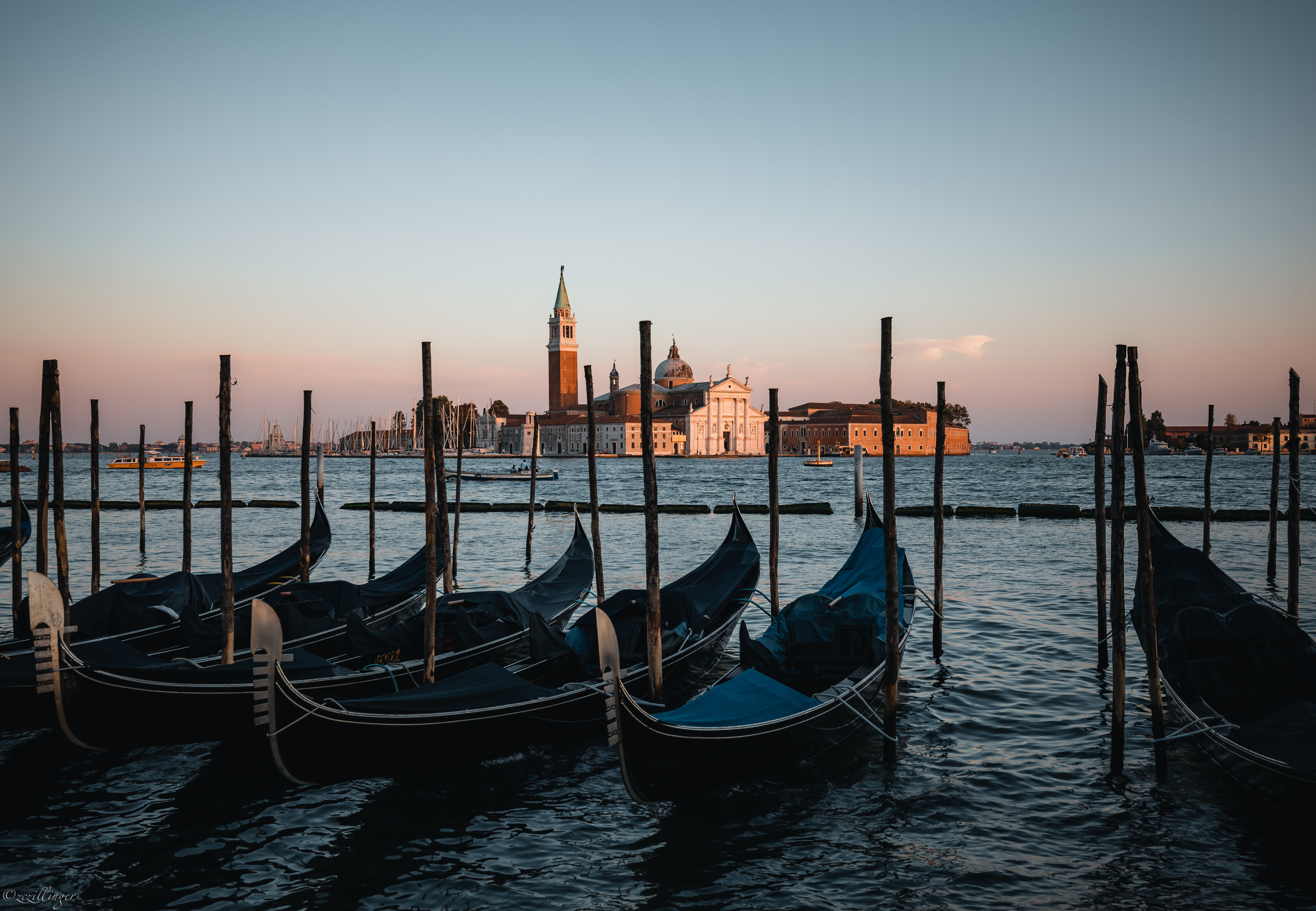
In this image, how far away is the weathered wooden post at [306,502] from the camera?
408 inches

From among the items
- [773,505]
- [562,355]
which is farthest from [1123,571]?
[562,355]

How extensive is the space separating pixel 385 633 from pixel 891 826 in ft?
13.6

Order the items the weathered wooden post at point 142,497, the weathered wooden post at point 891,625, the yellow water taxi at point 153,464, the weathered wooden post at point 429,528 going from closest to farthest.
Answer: the weathered wooden post at point 891,625, the weathered wooden post at point 429,528, the weathered wooden post at point 142,497, the yellow water taxi at point 153,464

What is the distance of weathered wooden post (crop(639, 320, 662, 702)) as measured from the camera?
19.1ft

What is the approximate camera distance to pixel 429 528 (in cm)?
742

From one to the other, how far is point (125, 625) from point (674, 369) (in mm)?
93085

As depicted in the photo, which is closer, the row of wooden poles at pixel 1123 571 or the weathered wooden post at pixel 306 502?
the row of wooden poles at pixel 1123 571

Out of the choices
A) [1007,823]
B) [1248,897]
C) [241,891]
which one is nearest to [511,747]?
[241,891]

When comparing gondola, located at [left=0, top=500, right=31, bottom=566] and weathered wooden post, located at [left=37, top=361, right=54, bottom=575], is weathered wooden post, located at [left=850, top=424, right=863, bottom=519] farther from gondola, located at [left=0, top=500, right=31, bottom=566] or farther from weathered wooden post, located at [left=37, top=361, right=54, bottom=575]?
weathered wooden post, located at [left=37, top=361, right=54, bottom=575]

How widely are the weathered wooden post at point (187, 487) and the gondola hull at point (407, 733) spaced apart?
5.15m

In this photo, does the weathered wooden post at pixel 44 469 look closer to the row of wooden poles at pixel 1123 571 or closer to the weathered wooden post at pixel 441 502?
the weathered wooden post at pixel 441 502

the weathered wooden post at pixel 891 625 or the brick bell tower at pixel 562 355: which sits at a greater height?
the brick bell tower at pixel 562 355

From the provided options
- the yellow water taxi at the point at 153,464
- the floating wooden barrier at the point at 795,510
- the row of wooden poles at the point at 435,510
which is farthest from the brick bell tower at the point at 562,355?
the row of wooden poles at the point at 435,510

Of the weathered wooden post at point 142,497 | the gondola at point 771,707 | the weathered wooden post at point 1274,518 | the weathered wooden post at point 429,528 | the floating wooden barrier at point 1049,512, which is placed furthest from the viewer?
the floating wooden barrier at point 1049,512
